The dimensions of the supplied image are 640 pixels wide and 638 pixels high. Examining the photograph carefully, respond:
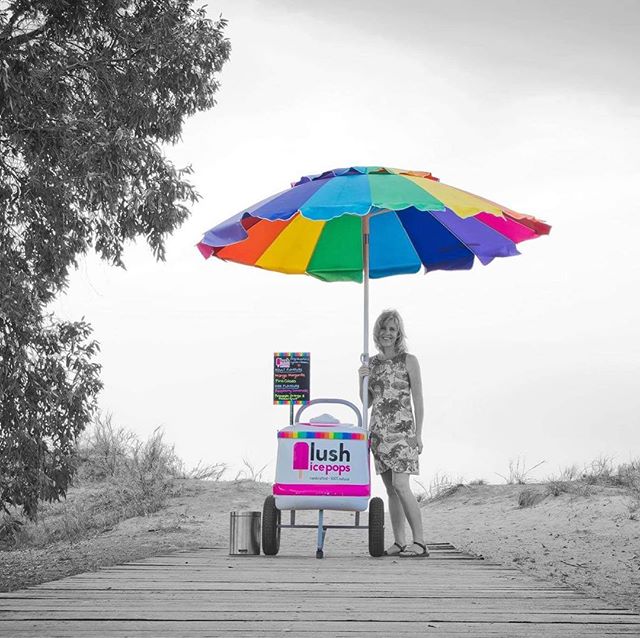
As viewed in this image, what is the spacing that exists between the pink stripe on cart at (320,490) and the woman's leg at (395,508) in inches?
13.6

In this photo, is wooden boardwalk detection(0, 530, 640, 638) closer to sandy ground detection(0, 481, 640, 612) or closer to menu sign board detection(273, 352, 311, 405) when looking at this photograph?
sandy ground detection(0, 481, 640, 612)

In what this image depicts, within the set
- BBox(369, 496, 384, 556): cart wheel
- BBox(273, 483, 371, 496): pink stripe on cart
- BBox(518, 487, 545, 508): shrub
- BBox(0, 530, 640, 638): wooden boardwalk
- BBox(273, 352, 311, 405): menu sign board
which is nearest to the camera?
BBox(0, 530, 640, 638): wooden boardwalk

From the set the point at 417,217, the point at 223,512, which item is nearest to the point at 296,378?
the point at 223,512

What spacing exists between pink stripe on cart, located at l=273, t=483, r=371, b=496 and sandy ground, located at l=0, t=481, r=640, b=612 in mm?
1262

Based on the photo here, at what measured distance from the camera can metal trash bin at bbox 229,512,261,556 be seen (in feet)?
23.3

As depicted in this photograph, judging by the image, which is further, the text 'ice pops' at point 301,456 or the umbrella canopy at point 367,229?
the text 'ice pops' at point 301,456

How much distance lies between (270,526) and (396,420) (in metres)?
1.23

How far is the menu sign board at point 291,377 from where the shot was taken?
13.4 meters

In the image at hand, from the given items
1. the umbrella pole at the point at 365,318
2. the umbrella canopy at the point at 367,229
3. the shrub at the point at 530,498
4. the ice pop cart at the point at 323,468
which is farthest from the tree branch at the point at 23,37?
the shrub at the point at 530,498

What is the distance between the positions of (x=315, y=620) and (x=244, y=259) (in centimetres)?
462

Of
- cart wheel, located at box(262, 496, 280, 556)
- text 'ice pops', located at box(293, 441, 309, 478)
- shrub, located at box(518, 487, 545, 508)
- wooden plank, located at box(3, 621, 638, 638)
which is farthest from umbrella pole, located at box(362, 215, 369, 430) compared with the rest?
shrub, located at box(518, 487, 545, 508)

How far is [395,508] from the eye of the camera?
701 centimetres

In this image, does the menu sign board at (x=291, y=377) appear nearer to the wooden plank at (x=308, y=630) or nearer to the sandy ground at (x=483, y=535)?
the sandy ground at (x=483, y=535)

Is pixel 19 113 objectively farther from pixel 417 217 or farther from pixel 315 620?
pixel 315 620
